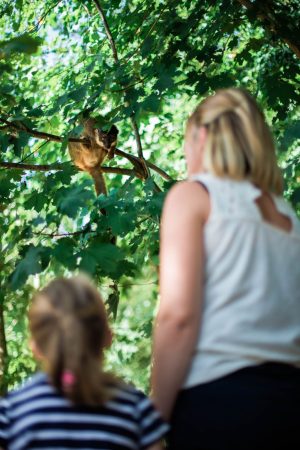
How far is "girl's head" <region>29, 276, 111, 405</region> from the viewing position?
1.28 metres

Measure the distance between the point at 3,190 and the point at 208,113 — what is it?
5.90ft

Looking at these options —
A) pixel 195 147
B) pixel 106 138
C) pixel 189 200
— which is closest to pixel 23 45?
pixel 195 147

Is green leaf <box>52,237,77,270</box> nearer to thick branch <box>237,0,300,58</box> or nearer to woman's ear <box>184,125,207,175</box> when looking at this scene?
woman's ear <box>184,125,207,175</box>

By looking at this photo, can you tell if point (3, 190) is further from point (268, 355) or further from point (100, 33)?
point (100, 33)

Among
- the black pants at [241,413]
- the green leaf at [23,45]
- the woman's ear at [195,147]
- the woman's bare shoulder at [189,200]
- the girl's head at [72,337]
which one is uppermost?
the green leaf at [23,45]

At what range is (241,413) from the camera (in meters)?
1.32

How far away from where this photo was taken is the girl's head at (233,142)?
1517 millimetres

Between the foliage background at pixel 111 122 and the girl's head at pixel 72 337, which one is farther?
the foliage background at pixel 111 122

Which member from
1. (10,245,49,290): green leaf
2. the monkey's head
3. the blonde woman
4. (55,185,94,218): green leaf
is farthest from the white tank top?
the monkey's head

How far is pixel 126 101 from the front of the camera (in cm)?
333

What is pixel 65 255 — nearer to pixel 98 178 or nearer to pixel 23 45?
pixel 23 45

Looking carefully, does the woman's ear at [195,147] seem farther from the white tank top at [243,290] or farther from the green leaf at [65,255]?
the green leaf at [65,255]

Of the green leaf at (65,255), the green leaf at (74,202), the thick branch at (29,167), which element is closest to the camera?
the green leaf at (65,255)

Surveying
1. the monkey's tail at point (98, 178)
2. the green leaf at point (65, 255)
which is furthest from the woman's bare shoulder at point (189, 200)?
the monkey's tail at point (98, 178)
